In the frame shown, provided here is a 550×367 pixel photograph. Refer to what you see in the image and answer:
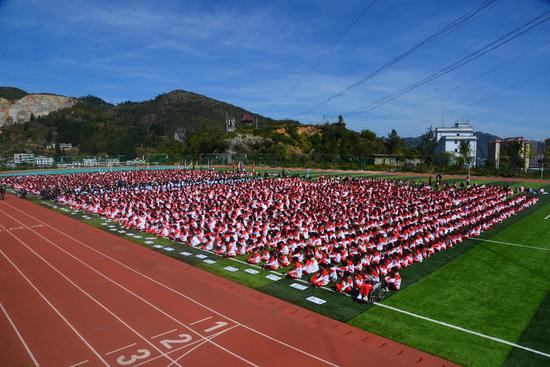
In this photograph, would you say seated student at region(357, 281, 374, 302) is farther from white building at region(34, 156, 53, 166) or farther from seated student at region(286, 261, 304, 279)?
white building at region(34, 156, 53, 166)

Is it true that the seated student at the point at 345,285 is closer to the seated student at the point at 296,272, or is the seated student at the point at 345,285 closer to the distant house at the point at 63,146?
the seated student at the point at 296,272

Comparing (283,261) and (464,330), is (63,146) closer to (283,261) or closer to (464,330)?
(283,261)

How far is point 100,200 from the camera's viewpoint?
29.8m

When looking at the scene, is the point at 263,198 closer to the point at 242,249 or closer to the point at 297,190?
the point at 297,190

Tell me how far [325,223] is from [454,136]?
385 feet

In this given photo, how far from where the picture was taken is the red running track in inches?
351

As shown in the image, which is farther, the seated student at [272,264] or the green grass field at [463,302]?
the seated student at [272,264]

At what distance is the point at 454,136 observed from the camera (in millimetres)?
122062

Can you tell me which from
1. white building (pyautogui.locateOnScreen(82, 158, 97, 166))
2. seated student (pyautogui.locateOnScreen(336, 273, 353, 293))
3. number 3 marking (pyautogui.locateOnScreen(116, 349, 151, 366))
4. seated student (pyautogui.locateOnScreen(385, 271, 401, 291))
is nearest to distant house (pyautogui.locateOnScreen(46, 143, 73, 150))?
white building (pyautogui.locateOnScreen(82, 158, 97, 166))

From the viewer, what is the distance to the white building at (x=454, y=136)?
11376cm

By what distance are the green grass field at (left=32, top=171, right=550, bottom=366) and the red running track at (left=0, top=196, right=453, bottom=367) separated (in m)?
0.71

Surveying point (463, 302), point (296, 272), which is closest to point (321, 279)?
point (296, 272)

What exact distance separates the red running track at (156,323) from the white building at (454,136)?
374 feet

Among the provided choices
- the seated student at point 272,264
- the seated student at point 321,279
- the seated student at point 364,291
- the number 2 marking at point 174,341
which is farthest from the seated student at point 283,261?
the number 2 marking at point 174,341
